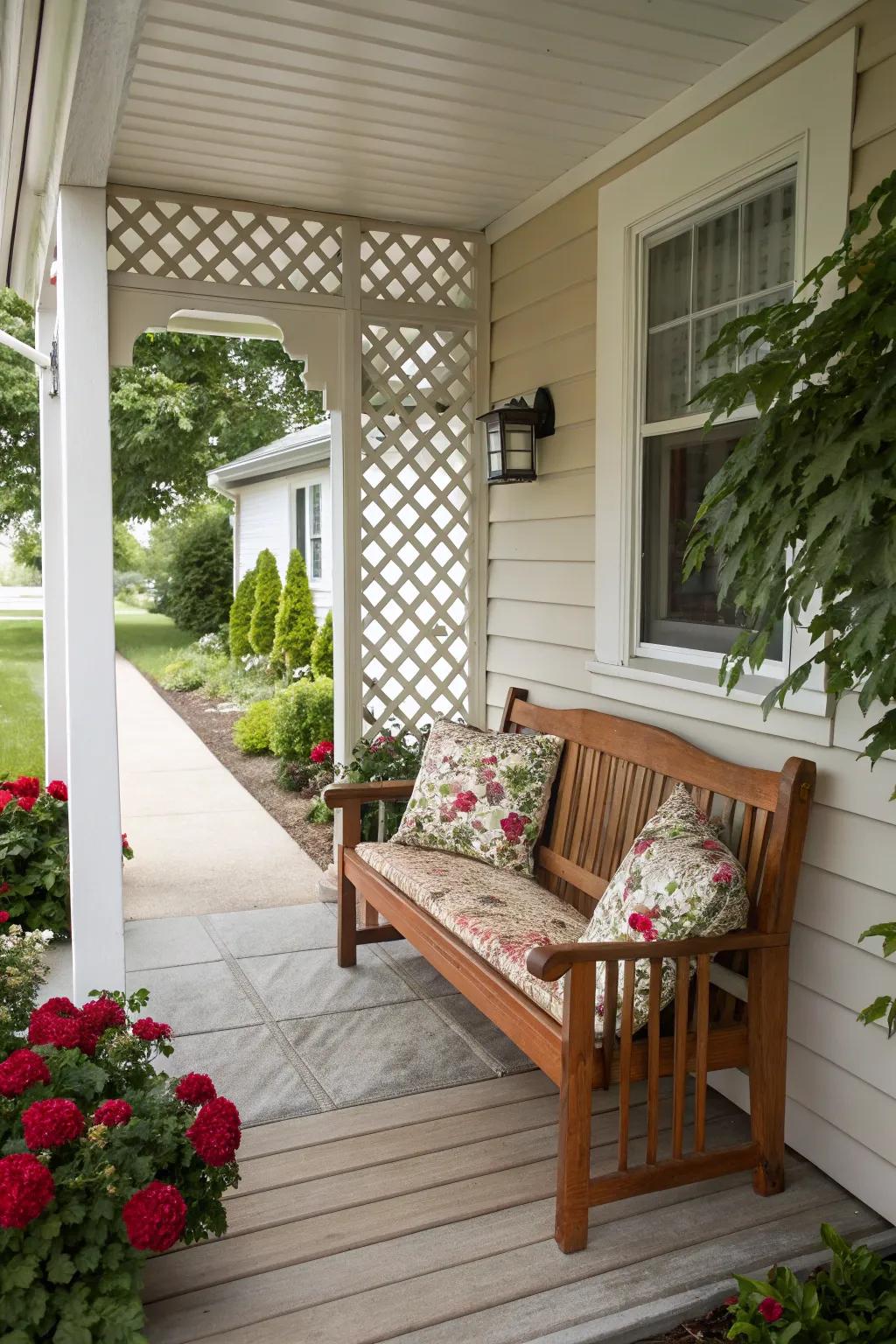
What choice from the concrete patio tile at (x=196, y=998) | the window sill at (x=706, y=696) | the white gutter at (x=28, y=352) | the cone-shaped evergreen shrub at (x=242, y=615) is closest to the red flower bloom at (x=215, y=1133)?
the concrete patio tile at (x=196, y=998)

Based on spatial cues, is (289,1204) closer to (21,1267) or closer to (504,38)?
(21,1267)

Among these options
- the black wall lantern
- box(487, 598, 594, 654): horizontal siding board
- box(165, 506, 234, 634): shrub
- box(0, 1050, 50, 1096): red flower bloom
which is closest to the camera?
box(0, 1050, 50, 1096): red flower bloom

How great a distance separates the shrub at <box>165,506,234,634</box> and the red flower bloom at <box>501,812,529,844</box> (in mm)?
11752

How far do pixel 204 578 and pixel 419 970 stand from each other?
11940 millimetres

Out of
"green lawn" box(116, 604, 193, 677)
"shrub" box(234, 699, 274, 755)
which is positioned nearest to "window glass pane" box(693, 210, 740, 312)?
"shrub" box(234, 699, 274, 755)

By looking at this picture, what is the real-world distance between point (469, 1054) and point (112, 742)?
1342mm

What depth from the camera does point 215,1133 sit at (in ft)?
6.36

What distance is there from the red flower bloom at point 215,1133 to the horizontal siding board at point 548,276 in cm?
273

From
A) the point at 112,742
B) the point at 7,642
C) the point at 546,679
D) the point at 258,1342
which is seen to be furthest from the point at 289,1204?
the point at 7,642

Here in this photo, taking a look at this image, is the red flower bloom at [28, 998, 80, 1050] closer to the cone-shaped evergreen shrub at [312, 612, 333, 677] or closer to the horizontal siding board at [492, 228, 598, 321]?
the horizontal siding board at [492, 228, 598, 321]

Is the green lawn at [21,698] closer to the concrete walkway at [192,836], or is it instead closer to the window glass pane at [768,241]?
the concrete walkway at [192,836]

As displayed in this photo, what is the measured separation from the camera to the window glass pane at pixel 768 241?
2.69m

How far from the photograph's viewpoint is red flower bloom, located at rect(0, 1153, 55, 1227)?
1695 mm

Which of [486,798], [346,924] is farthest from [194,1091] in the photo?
[346,924]
